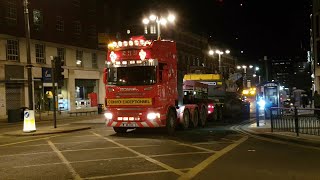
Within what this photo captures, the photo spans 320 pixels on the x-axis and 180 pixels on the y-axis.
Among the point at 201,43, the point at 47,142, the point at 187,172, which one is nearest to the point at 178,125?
the point at 47,142

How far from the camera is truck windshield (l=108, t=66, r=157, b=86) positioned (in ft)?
59.5

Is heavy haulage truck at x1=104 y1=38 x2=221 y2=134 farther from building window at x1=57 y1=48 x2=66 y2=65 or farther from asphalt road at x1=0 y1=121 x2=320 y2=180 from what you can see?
building window at x1=57 y1=48 x2=66 y2=65

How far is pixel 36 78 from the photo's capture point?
40219mm

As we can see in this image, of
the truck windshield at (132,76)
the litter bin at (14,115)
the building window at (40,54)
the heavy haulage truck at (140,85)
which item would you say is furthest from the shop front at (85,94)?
the truck windshield at (132,76)

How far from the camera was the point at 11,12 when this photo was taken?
38250mm

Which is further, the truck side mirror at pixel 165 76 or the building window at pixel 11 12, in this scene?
the building window at pixel 11 12

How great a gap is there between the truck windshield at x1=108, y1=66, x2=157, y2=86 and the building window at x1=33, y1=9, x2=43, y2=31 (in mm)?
24587

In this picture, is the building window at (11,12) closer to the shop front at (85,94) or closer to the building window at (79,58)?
the building window at (79,58)

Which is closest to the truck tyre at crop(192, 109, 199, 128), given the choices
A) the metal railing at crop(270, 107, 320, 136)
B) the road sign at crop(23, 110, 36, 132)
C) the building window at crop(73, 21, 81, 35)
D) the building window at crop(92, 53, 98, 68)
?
the metal railing at crop(270, 107, 320, 136)

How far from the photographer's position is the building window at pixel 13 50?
3734 centimetres

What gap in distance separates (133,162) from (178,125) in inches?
384

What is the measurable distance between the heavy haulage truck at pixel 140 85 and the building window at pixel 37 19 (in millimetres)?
24146

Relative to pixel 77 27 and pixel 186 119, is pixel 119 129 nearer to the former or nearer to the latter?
pixel 186 119

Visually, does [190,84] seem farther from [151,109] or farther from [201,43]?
[201,43]
